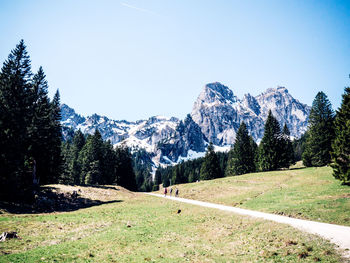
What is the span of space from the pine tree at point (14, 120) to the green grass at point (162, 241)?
29.2 ft

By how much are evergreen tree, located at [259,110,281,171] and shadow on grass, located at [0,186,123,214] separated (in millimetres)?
52045

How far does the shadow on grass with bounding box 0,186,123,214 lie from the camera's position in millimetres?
25844

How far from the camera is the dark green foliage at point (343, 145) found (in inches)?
1061

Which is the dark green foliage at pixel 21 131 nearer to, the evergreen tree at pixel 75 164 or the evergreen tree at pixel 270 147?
the evergreen tree at pixel 75 164

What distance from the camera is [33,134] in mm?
37750

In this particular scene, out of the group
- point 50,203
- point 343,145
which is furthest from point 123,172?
point 343,145

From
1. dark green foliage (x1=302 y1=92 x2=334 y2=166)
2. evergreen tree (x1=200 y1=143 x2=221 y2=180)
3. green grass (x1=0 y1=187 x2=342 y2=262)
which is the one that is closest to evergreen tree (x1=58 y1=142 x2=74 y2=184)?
green grass (x1=0 y1=187 x2=342 y2=262)

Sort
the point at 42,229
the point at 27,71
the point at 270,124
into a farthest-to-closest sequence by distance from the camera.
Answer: the point at 270,124, the point at 27,71, the point at 42,229

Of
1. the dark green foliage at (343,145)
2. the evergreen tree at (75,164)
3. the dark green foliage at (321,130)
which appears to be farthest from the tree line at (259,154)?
the dark green foliage at (343,145)

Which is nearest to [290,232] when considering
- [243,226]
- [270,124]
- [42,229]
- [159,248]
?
[243,226]

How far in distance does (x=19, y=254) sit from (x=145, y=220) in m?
12.0

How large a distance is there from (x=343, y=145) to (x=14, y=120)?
46083 millimetres

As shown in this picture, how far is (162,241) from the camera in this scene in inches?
624

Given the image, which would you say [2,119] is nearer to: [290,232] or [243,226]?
[243,226]
